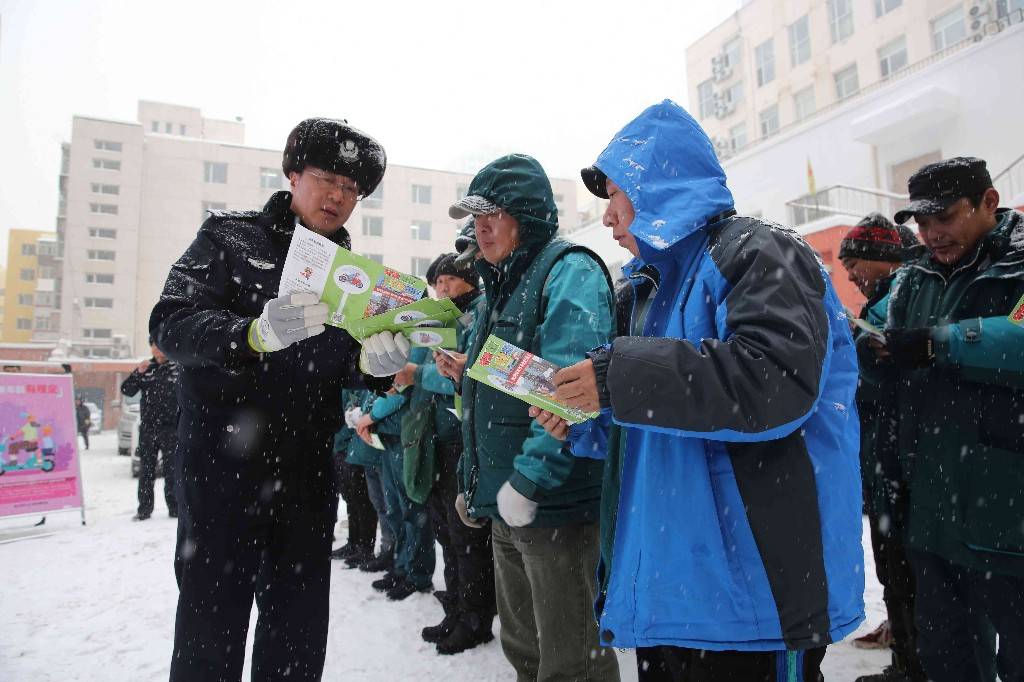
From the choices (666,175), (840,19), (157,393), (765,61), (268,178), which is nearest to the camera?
(666,175)

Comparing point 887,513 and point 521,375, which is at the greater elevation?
point 521,375

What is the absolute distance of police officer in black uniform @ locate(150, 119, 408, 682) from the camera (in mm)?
1947

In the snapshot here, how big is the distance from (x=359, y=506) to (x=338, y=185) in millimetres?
4298

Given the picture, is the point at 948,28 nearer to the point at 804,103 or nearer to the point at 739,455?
the point at 804,103

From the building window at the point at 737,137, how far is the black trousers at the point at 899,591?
2937 cm

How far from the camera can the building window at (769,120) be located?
26906 mm

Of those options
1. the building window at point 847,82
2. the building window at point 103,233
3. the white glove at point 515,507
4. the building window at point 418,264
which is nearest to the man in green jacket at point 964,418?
the white glove at point 515,507

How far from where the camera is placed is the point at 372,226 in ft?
136

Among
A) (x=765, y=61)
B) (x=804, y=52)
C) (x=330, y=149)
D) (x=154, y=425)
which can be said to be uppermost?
(x=765, y=61)

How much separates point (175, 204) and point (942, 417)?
45287mm

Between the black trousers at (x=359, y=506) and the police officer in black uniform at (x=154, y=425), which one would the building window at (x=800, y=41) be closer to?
the black trousers at (x=359, y=506)

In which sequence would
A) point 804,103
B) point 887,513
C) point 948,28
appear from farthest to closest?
point 804,103 → point 948,28 → point 887,513

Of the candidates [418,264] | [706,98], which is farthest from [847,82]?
[418,264]

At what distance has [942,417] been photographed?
96.3 inches
